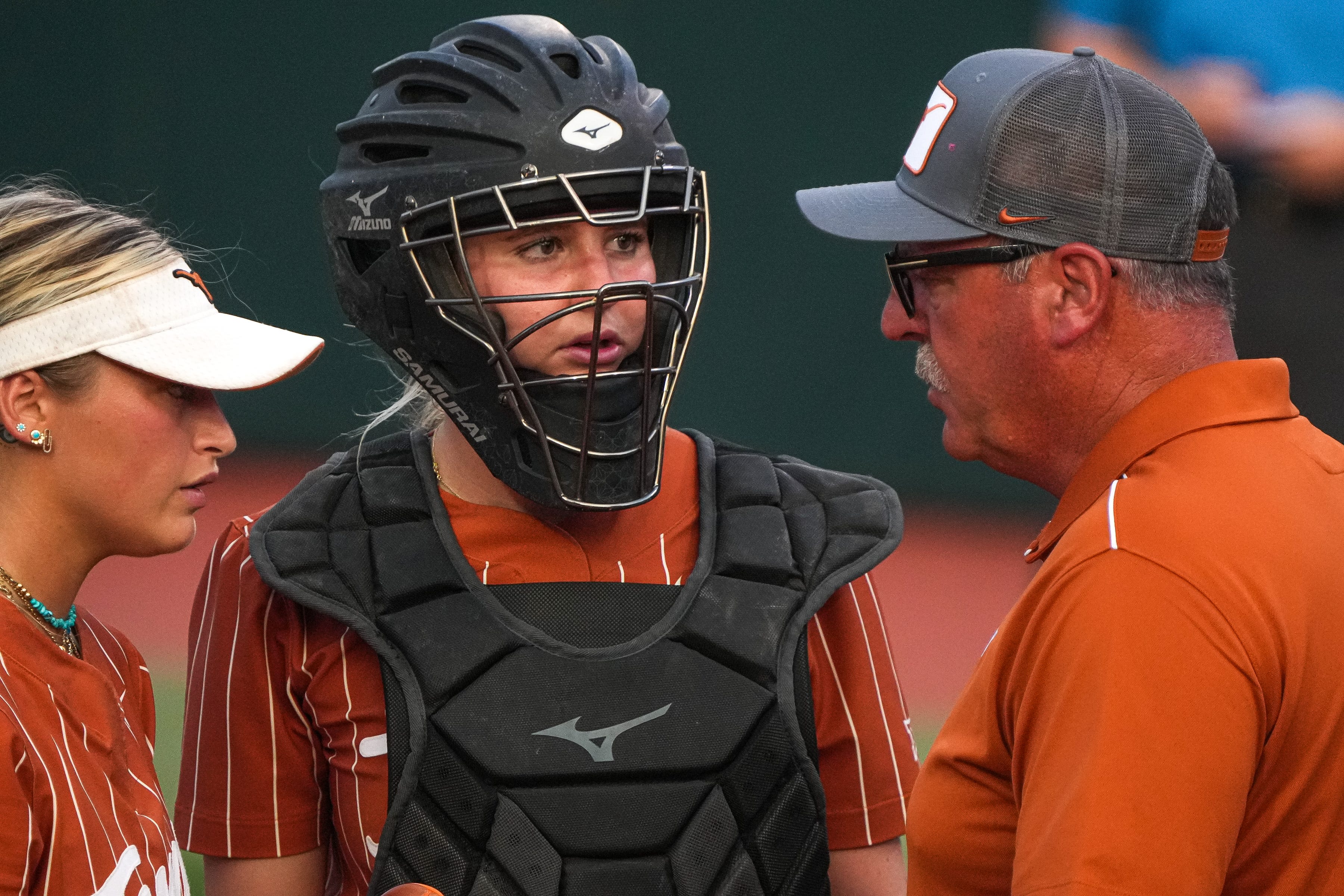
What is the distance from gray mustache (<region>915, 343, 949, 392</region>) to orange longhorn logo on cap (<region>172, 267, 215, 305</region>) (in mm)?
1120

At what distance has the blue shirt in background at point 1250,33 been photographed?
520 cm

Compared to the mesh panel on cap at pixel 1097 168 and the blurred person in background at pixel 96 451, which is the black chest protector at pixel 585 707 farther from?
the mesh panel on cap at pixel 1097 168

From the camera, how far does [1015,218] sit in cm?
195

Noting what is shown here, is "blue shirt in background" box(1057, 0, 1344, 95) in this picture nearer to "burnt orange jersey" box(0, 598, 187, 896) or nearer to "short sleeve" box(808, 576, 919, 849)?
"short sleeve" box(808, 576, 919, 849)

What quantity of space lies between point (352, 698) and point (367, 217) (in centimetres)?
80

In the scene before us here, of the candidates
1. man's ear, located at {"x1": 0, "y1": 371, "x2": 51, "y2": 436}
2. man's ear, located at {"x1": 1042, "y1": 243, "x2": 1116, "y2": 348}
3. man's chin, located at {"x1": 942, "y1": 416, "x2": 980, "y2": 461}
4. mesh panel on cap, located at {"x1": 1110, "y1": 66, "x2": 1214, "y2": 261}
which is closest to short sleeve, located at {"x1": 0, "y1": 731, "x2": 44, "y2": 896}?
man's ear, located at {"x1": 0, "y1": 371, "x2": 51, "y2": 436}

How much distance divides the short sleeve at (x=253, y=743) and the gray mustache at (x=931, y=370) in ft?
3.54

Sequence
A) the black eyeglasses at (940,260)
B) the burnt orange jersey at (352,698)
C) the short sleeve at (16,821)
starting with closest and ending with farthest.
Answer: the short sleeve at (16,821)
the black eyeglasses at (940,260)
the burnt orange jersey at (352,698)

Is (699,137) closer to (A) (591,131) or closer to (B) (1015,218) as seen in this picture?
(A) (591,131)

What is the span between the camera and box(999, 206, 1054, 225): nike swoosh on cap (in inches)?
76.4

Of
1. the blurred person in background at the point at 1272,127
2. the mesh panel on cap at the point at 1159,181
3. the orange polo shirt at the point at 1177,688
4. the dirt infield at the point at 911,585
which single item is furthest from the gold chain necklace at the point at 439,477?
the dirt infield at the point at 911,585

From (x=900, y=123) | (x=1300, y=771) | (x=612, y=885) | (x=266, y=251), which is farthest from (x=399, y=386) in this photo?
(x=1300, y=771)

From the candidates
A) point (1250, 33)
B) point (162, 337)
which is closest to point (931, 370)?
point (162, 337)

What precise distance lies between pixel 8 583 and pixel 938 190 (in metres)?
1.44
